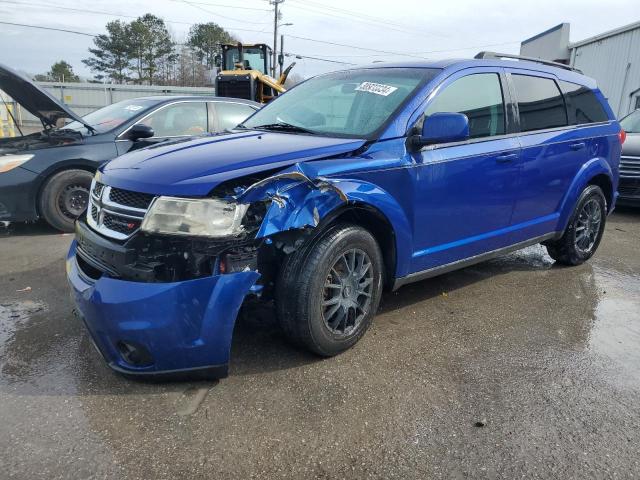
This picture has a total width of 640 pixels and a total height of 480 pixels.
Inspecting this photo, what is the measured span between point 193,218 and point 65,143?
420cm

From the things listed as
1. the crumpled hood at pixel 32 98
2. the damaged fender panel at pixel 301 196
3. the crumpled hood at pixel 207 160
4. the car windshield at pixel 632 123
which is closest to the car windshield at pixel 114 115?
the crumpled hood at pixel 32 98

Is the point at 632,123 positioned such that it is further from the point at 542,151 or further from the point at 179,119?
the point at 179,119

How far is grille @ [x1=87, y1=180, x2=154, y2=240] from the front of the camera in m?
2.64

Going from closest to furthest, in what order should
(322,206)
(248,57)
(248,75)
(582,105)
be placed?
(322,206)
(582,105)
(248,75)
(248,57)

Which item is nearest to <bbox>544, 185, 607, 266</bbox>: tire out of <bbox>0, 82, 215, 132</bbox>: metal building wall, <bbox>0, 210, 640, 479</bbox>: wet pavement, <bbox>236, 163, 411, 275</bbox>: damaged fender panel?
<bbox>0, 210, 640, 479</bbox>: wet pavement

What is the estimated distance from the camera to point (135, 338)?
2516 mm

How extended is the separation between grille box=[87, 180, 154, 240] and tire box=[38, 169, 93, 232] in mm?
3141

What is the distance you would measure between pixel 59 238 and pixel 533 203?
4953mm

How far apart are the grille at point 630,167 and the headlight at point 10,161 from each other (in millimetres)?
8176

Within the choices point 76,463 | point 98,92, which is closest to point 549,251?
point 76,463

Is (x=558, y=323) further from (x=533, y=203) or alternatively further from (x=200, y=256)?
(x=200, y=256)

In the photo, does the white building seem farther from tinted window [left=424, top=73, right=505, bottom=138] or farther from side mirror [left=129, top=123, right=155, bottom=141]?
side mirror [left=129, top=123, right=155, bottom=141]

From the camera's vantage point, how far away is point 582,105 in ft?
15.8

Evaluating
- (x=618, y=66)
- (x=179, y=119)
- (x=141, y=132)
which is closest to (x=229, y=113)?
(x=179, y=119)
